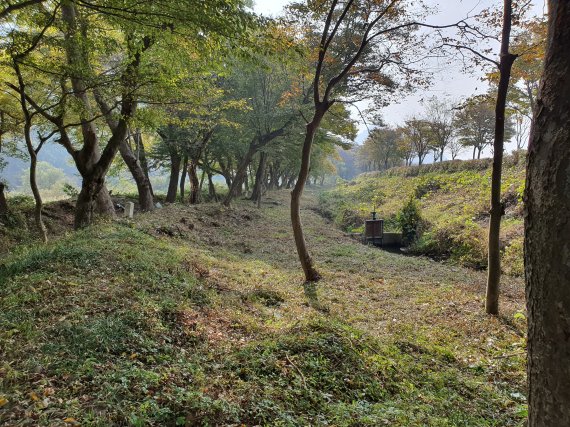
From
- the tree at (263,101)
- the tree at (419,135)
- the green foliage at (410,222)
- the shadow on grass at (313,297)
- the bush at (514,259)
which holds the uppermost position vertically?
the tree at (419,135)

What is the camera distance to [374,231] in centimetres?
1642

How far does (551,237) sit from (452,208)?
1821 centimetres

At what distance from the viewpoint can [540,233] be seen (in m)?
1.53

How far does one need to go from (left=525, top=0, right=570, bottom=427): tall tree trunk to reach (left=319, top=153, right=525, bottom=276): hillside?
5.74 m

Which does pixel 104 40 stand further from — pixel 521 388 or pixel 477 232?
pixel 477 232

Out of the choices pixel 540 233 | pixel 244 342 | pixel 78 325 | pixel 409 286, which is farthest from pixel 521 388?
pixel 78 325

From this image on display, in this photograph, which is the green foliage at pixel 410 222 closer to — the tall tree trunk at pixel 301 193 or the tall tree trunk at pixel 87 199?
the tall tree trunk at pixel 301 193

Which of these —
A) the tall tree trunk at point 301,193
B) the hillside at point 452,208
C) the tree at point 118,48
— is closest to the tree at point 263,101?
the hillside at point 452,208

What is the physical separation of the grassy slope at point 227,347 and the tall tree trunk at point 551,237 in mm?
1839

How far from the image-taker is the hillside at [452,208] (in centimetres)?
1190

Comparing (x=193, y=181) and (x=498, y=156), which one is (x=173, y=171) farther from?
(x=498, y=156)

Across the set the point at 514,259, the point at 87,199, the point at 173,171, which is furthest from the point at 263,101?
the point at 514,259

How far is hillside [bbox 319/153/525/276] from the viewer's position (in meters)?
11.9

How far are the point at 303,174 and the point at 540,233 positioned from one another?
682 cm
